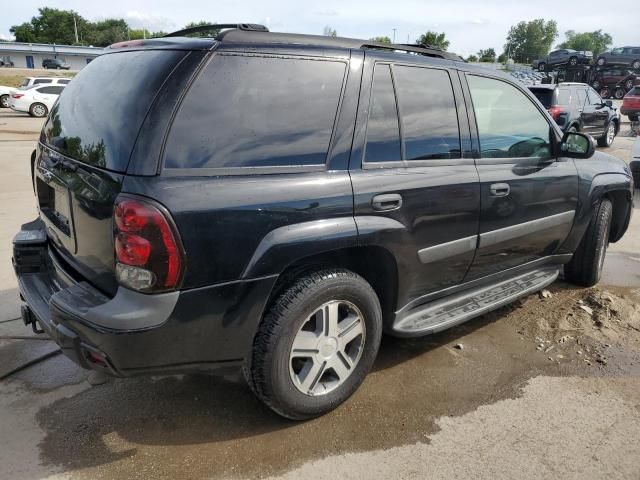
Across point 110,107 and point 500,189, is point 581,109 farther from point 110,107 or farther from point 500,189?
point 110,107

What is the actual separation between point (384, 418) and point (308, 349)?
1.96ft

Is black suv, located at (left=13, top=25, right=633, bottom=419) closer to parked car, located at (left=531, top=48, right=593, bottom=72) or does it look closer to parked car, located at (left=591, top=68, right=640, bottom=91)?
parked car, located at (left=531, top=48, right=593, bottom=72)

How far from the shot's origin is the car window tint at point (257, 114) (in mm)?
2213

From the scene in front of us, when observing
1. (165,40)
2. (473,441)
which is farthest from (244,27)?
(473,441)

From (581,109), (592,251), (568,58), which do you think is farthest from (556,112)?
(568,58)

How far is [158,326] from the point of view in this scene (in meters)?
2.16

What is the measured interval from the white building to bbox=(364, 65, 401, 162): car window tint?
73.1 metres

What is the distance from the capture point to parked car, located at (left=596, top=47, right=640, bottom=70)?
32.6m

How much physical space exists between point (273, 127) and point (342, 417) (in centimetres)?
155

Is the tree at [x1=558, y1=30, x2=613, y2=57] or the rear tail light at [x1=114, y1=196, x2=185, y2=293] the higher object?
the tree at [x1=558, y1=30, x2=613, y2=57]

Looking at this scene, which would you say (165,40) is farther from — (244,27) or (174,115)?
(174,115)

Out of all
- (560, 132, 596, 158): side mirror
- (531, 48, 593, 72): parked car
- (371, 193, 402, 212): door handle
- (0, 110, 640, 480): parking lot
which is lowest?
(0, 110, 640, 480): parking lot

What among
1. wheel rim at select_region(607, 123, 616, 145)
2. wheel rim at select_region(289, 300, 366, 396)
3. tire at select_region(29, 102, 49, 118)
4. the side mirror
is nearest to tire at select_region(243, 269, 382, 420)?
wheel rim at select_region(289, 300, 366, 396)

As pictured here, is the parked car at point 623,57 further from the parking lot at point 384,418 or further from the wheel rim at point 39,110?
the parking lot at point 384,418
